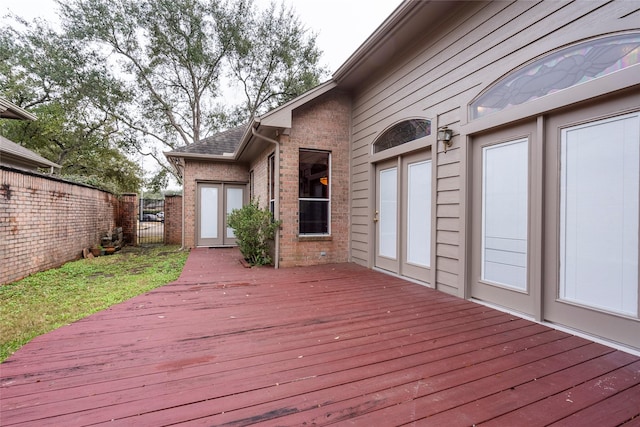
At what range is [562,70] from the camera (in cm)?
262

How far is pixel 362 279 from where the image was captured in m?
4.56

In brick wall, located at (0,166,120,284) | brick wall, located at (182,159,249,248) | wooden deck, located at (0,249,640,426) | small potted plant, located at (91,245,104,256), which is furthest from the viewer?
brick wall, located at (182,159,249,248)

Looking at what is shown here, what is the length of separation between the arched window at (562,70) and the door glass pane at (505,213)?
0.49 meters

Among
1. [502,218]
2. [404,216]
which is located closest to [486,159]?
[502,218]

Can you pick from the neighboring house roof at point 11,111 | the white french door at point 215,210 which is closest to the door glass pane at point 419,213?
the white french door at point 215,210

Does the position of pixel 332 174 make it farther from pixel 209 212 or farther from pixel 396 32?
pixel 209 212

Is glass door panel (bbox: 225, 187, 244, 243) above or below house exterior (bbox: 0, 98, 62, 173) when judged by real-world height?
below

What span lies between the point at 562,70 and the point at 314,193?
4.12 metres

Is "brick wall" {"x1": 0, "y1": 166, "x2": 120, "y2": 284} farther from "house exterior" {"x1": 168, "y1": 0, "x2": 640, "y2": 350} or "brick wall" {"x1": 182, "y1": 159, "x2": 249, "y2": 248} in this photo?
"house exterior" {"x1": 168, "y1": 0, "x2": 640, "y2": 350}

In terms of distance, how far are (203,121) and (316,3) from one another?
8.56 meters

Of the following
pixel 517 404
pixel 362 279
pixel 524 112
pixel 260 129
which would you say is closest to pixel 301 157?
pixel 260 129

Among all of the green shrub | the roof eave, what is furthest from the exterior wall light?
the green shrub

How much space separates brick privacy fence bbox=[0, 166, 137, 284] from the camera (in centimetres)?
431

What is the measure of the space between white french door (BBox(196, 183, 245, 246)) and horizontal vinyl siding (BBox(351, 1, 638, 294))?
5274 millimetres
